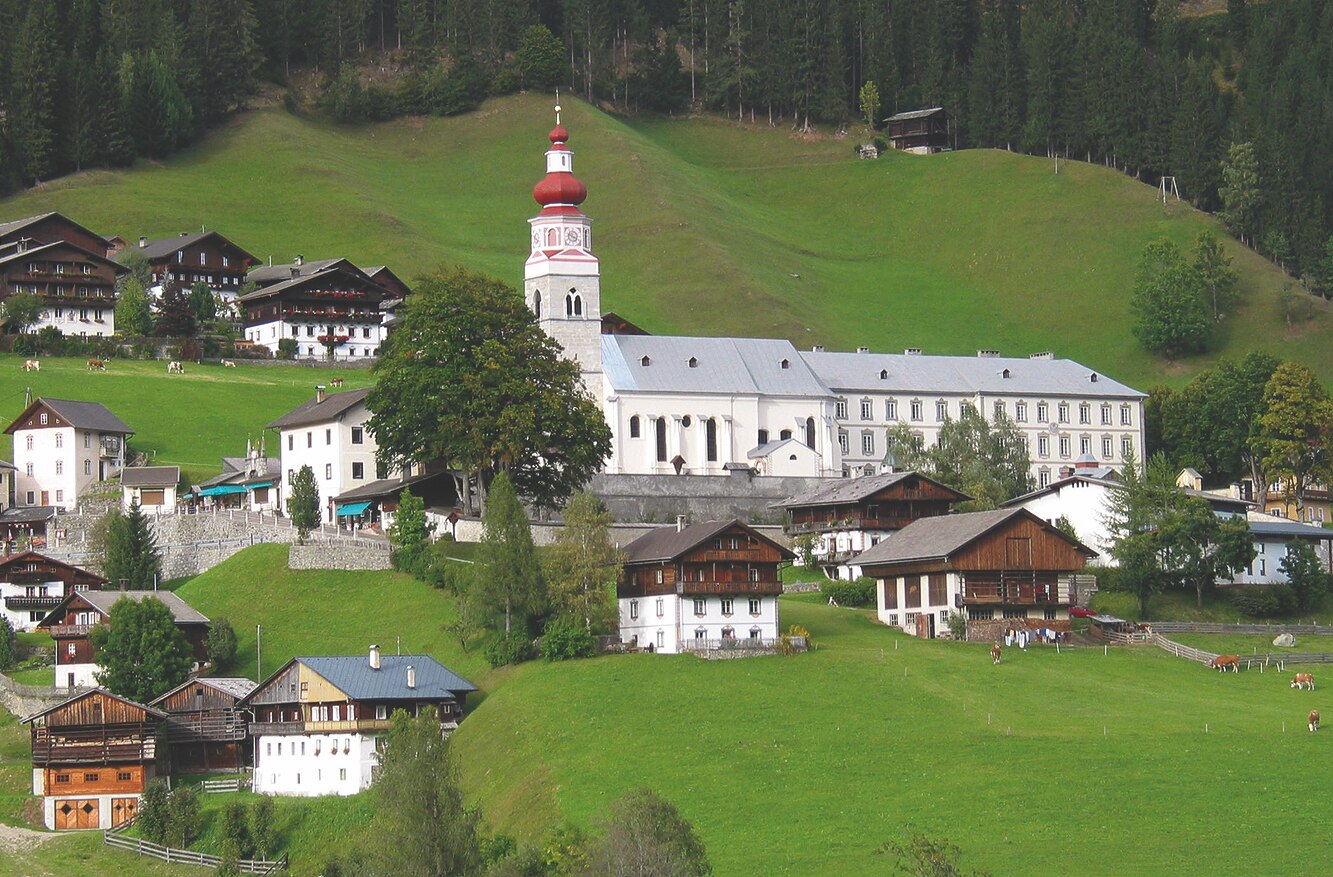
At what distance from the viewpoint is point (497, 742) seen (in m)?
70.9

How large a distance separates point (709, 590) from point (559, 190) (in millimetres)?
43212

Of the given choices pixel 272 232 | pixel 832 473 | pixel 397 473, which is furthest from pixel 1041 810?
pixel 272 232

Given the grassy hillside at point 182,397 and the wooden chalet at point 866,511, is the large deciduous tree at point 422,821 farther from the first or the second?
the grassy hillside at point 182,397

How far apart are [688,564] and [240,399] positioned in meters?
53.7

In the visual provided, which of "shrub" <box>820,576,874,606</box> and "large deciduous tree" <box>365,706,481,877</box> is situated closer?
"large deciduous tree" <box>365,706,481,877</box>

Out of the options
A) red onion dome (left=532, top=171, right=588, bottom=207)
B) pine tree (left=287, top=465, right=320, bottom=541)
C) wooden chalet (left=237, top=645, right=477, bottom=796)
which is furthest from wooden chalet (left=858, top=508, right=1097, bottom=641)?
red onion dome (left=532, top=171, right=588, bottom=207)

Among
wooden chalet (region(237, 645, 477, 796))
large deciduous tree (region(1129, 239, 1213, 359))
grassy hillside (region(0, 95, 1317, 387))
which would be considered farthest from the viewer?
grassy hillside (region(0, 95, 1317, 387))

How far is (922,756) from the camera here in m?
65.3

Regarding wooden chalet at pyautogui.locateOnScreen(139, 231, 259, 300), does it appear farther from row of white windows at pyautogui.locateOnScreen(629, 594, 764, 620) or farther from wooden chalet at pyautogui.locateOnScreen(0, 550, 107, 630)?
row of white windows at pyautogui.locateOnScreen(629, 594, 764, 620)

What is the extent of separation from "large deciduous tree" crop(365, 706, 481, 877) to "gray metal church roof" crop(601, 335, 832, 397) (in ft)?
204

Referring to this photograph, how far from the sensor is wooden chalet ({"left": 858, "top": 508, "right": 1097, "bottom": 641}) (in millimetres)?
84625

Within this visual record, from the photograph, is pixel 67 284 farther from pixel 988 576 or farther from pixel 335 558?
pixel 988 576

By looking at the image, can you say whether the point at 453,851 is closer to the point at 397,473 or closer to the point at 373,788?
the point at 373,788

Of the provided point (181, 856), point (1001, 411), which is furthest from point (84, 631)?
point (1001, 411)
